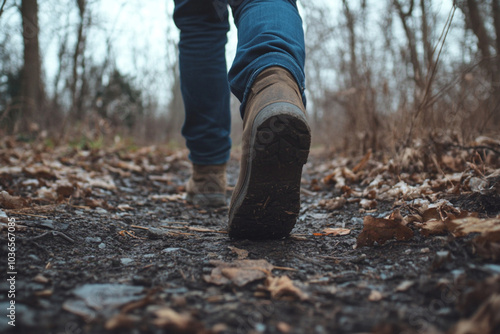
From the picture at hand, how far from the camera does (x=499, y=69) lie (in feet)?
18.8

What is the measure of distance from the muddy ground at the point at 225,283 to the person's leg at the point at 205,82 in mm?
543

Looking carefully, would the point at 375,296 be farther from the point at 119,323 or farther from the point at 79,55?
the point at 79,55

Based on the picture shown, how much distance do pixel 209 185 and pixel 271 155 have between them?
3.46ft

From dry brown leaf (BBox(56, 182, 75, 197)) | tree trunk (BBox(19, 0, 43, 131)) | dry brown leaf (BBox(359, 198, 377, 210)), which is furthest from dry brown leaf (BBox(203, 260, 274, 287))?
tree trunk (BBox(19, 0, 43, 131))

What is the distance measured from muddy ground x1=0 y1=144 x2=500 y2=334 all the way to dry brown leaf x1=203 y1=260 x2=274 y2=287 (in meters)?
0.01

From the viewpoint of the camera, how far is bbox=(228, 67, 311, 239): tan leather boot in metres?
1.01

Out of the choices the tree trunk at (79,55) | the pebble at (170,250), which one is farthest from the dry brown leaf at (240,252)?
the tree trunk at (79,55)

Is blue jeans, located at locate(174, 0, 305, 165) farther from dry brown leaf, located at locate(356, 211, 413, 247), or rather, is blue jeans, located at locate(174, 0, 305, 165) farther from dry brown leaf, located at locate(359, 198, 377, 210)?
dry brown leaf, located at locate(359, 198, 377, 210)

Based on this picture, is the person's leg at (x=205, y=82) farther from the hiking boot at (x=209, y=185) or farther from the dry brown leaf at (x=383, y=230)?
the dry brown leaf at (x=383, y=230)

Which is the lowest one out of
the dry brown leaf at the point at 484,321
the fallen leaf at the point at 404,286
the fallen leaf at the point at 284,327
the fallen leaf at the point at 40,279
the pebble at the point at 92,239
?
the fallen leaf at the point at 284,327


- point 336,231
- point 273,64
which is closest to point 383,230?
point 336,231

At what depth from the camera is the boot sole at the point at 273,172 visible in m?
1.00

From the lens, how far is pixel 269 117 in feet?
3.25

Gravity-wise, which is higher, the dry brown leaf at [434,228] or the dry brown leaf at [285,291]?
the dry brown leaf at [434,228]
